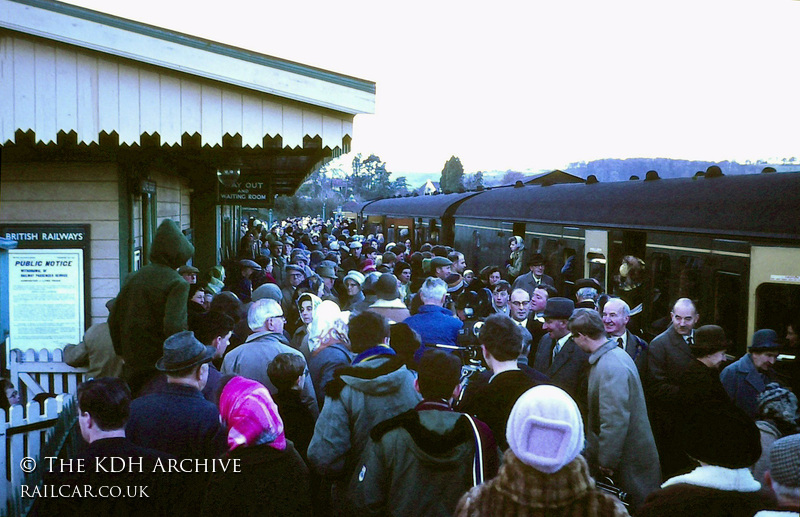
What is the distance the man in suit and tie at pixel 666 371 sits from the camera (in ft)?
18.7

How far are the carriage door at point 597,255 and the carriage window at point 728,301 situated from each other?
3072 millimetres

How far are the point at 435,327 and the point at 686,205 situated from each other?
541 centimetres

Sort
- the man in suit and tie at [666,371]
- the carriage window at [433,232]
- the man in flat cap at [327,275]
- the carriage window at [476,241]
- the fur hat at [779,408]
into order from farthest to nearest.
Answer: the carriage window at [433,232] < the carriage window at [476,241] < the man in flat cap at [327,275] < the man in suit and tie at [666,371] < the fur hat at [779,408]

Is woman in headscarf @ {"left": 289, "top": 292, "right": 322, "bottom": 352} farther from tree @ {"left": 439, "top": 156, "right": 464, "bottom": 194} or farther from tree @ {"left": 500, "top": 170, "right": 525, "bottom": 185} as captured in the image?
tree @ {"left": 439, "top": 156, "right": 464, "bottom": 194}

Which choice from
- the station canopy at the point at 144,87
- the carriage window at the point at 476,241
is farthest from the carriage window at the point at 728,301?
the carriage window at the point at 476,241

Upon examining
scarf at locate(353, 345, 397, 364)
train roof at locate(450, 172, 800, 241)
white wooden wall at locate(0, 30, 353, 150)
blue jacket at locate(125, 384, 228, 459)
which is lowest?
blue jacket at locate(125, 384, 228, 459)

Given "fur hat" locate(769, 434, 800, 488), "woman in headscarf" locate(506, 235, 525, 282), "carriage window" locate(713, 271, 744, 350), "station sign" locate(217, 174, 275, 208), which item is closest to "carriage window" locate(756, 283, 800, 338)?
"carriage window" locate(713, 271, 744, 350)

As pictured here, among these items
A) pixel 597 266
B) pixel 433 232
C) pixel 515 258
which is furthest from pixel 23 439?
pixel 433 232

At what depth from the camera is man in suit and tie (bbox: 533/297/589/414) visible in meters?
5.61

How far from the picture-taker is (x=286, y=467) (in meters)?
3.41

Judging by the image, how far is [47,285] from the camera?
23.2 feet

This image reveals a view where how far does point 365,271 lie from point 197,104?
17.8 feet

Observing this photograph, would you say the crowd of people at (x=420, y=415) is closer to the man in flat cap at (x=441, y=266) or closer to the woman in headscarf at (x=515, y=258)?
the man in flat cap at (x=441, y=266)

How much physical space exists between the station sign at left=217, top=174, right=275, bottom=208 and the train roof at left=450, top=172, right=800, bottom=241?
5.69 m
